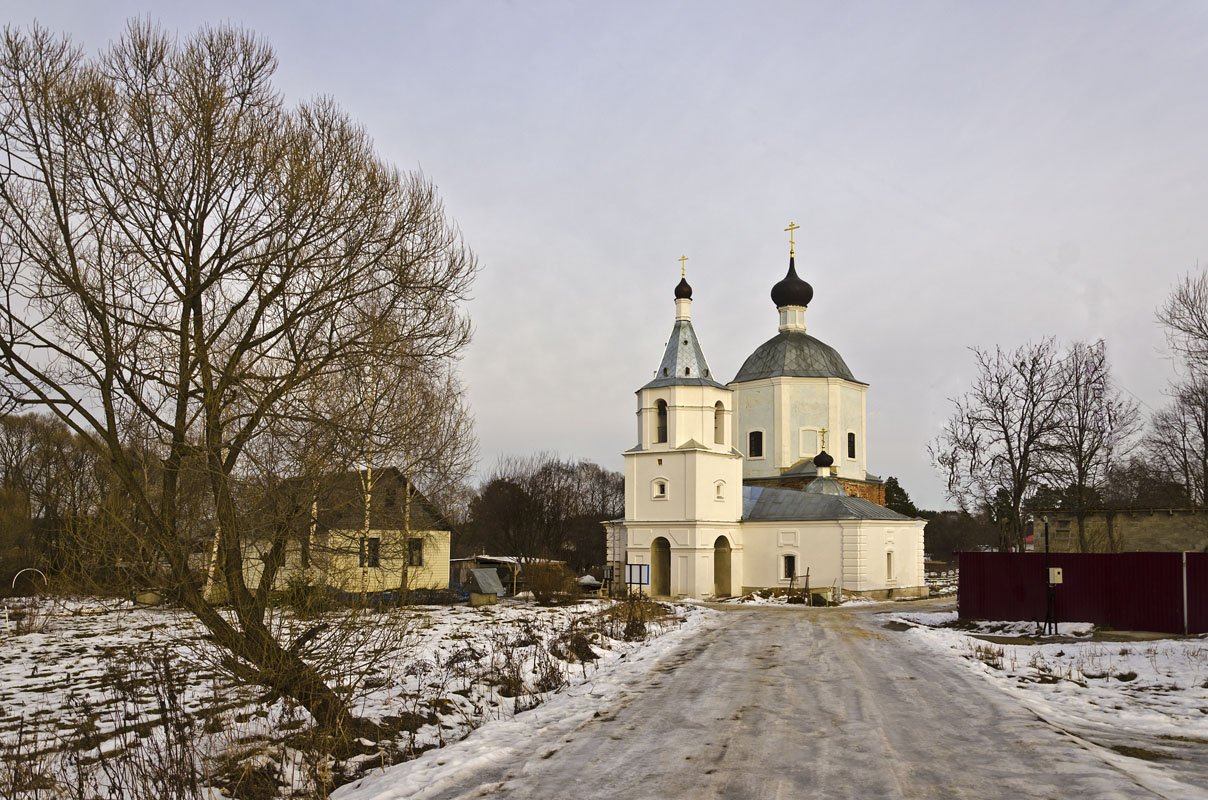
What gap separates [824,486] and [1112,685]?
31.1 meters

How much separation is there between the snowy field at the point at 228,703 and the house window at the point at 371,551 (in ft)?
2.47

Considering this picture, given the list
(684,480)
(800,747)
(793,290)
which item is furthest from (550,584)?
(793,290)

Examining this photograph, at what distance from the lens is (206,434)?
9156 millimetres

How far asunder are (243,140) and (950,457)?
28571mm

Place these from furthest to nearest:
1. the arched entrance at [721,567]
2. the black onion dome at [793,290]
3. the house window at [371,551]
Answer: the black onion dome at [793,290] < the arched entrance at [721,567] < the house window at [371,551]

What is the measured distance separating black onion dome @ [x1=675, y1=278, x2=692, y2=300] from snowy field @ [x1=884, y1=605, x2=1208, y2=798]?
2147 cm

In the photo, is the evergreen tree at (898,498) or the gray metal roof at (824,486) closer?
the gray metal roof at (824,486)

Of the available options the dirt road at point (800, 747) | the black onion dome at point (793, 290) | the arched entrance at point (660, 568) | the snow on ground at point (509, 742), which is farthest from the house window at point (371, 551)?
the black onion dome at point (793, 290)

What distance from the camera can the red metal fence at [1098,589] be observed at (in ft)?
66.2

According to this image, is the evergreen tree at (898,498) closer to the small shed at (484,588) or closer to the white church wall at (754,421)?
the white church wall at (754,421)

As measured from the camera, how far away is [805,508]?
40719 millimetres

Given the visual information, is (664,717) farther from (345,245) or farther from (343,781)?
(345,245)

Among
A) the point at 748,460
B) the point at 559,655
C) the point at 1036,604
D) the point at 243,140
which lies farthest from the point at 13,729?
the point at 748,460

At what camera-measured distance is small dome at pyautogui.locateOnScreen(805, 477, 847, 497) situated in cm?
4416
